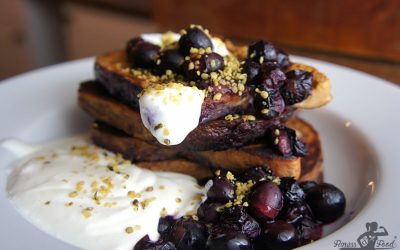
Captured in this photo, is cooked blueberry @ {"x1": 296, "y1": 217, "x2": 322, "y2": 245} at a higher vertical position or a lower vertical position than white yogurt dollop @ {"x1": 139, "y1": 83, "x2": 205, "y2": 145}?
lower

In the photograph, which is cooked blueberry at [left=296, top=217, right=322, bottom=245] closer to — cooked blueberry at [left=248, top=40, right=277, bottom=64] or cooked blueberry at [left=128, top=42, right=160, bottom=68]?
cooked blueberry at [left=248, top=40, right=277, bottom=64]

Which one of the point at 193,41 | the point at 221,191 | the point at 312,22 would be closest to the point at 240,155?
the point at 221,191

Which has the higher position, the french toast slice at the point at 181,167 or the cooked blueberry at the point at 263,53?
the cooked blueberry at the point at 263,53

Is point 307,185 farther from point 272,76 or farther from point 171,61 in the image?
point 171,61

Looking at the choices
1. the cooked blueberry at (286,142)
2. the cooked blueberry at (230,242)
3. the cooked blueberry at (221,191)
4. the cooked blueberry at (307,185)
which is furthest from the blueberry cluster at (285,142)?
the cooked blueberry at (230,242)

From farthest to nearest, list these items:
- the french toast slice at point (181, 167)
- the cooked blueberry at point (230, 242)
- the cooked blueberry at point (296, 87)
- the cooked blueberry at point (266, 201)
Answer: the french toast slice at point (181, 167), the cooked blueberry at point (296, 87), the cooked blueberry at point (266, 201), the cooked blueberry at point (230, 242)

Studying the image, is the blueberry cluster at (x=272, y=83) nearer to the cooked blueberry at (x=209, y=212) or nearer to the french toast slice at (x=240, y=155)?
the french toast slice at (x=240, y=155)

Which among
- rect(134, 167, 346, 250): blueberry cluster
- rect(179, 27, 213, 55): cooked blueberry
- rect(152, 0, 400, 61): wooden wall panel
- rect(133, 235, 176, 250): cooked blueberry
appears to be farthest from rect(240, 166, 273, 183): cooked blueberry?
rect(152, 0, 400, 61): wooden wall panel
